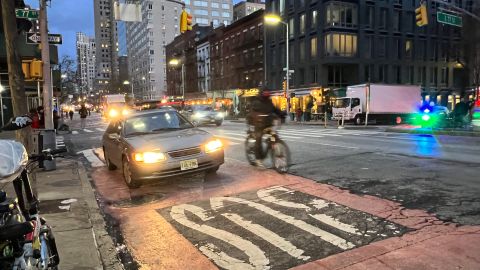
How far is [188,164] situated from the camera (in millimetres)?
8195

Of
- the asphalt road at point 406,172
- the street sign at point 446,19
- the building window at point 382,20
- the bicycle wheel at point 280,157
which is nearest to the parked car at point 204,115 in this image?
the street sign at point 446,19

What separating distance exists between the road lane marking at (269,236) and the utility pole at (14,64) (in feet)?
17.7

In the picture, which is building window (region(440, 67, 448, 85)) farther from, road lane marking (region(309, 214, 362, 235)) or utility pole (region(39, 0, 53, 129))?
road lane marking (region(309, 214, 362, 235))

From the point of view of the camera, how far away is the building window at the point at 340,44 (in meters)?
46.1

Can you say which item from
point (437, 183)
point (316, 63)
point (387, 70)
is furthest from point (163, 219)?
point (387, 70)

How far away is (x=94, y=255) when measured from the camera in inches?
187

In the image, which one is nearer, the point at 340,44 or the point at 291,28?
the point at 340,44

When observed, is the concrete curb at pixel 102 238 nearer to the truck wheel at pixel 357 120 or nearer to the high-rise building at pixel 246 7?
the truck wheel at pixel 357 120

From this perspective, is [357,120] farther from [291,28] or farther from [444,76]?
[444,76]

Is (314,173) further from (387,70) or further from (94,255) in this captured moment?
(387,70)

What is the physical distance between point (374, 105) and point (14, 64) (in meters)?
28.3

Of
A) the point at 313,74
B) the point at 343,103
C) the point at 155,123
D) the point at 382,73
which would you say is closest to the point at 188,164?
the point at 155,123

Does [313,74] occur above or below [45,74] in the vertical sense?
above

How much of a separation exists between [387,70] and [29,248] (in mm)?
51253
